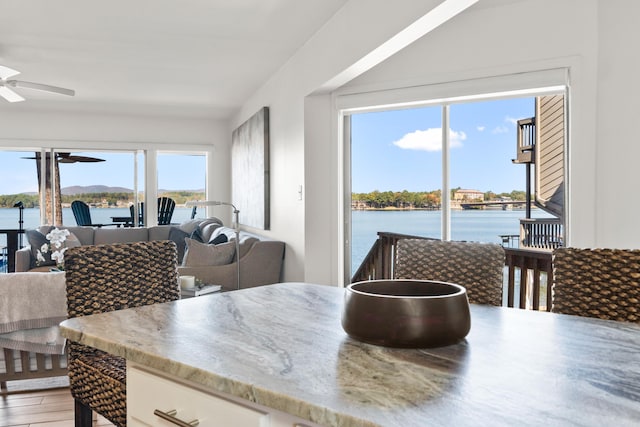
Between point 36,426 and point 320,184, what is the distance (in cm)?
260

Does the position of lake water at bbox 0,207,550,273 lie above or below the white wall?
below

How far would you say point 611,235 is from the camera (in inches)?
125

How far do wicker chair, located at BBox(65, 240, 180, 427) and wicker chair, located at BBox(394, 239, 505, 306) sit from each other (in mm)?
822

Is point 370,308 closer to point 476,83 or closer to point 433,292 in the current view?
point 433,292

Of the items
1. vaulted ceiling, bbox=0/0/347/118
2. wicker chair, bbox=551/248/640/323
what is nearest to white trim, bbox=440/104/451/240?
vaulted ceiling, bbox=0/0/347/118

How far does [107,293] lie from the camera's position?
1719mm

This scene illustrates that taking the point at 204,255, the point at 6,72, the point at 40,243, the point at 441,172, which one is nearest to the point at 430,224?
the point at 441,172

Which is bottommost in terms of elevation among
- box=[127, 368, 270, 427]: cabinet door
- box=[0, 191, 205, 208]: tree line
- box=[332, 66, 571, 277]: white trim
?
box=[127, 368, 270, 427]: cabinet door

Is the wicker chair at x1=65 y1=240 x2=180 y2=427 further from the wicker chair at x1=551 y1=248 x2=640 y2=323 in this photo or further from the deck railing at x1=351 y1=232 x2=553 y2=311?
the deck railing at x1=351 y1=232 x2=553 y2=311

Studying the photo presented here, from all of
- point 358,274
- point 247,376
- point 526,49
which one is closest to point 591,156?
point 526,49

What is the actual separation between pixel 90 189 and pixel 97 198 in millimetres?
157

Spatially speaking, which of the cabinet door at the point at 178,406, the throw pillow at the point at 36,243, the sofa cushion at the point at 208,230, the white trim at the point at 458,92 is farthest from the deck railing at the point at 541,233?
the throw pillow at the point at 36,243

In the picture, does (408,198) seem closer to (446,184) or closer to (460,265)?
(446,184)

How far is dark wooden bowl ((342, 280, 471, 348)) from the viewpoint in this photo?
101cm
